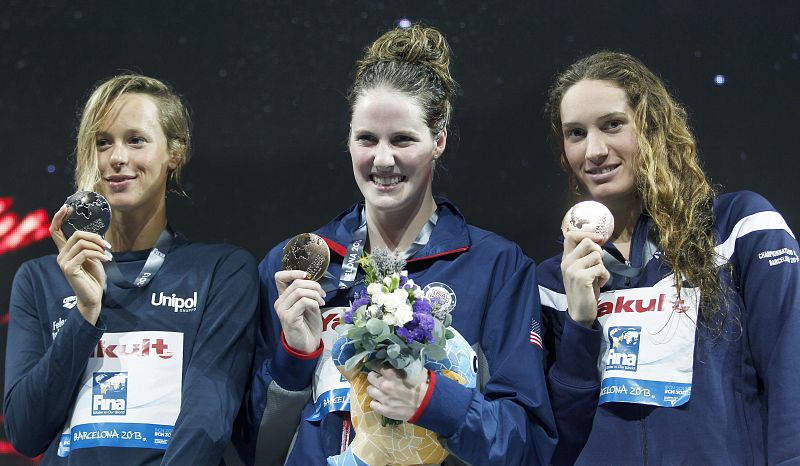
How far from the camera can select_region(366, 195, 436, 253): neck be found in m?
3.28

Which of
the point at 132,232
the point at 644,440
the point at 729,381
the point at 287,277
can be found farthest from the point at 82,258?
the point at 729,381

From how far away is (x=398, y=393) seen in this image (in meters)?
2.66

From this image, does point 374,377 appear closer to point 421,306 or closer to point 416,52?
point 421,306

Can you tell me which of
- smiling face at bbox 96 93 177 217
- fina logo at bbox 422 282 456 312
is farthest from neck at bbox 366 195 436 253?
smiling face at bbox 96 93 177 217

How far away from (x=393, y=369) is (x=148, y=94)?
1568 millimetres

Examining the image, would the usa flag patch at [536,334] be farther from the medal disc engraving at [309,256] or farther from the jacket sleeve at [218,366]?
the jacket sleeve at [218,366]

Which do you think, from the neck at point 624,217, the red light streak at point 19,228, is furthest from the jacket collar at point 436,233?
the red light streak at point 19,228

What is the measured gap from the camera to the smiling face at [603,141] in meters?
3.37

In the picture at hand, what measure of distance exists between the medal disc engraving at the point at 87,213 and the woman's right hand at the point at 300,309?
0.68 m

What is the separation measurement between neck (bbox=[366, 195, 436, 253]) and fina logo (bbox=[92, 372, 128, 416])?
2.87 ft

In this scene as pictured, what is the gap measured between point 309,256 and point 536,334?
27.6 inches

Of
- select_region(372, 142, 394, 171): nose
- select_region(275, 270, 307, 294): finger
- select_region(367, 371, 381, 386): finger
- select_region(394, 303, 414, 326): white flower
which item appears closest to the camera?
select_region(394, 303, 414, 326): white flower

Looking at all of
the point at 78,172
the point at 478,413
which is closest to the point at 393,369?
the point at 478,413

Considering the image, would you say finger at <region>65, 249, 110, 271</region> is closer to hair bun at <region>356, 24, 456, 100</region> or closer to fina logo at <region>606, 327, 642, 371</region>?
hair bun at <region>356, 24, 456, 100</region>
